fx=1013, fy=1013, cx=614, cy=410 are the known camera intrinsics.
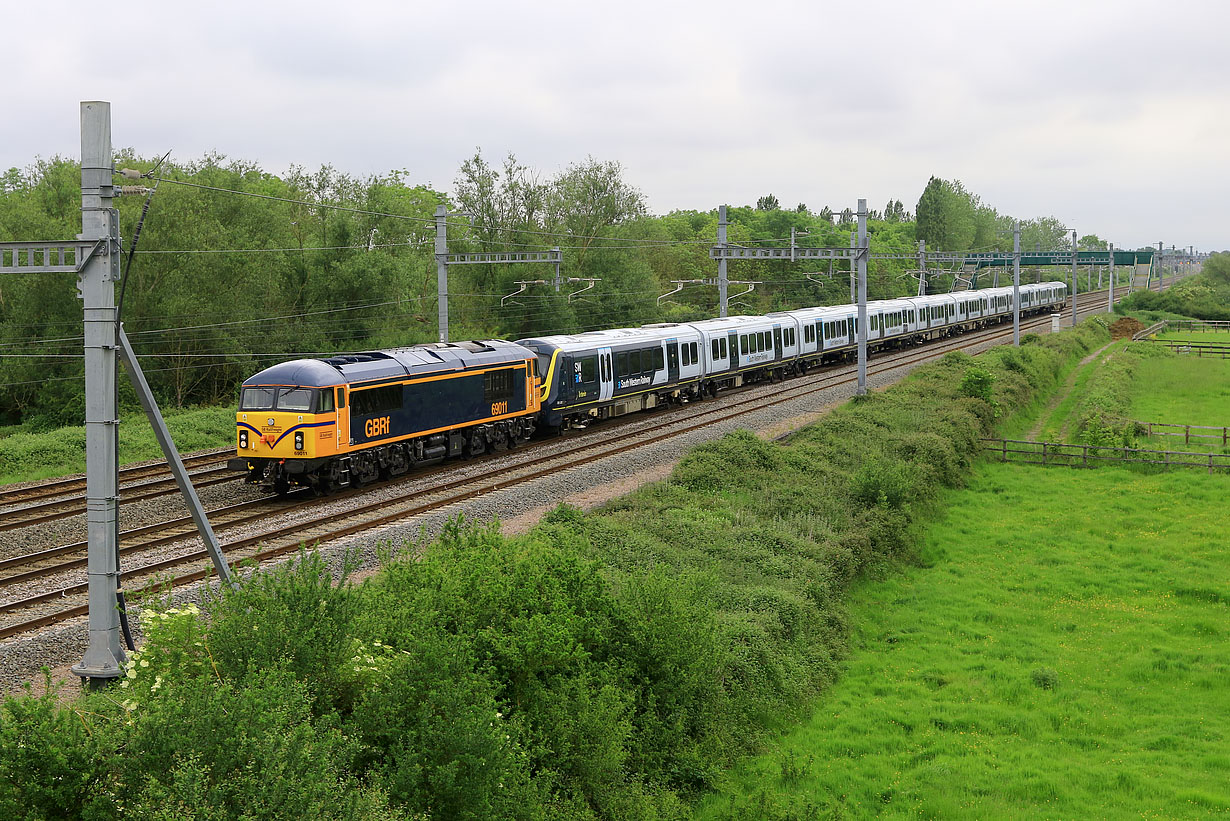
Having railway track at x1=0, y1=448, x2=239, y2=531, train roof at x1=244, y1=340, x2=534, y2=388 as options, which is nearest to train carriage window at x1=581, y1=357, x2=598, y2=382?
train roof at x1=244, y1=340, x2=534, y2=388

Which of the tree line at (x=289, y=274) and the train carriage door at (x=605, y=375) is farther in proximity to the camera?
the tree line at (x=289, y=274)

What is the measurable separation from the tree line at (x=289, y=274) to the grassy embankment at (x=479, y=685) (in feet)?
69.3

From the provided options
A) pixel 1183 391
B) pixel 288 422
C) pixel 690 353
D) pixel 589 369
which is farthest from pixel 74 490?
pixel 1183 391

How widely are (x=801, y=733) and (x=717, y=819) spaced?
3.56m

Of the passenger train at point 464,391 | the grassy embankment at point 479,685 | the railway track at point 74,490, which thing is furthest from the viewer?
the passenger train at point 464,391

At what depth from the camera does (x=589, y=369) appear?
33.4m

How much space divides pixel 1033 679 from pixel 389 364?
15.9 metres

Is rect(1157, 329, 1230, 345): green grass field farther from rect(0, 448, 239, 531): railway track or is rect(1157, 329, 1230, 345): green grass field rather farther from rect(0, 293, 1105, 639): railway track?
rect(0, 448, 239, 531): railway track

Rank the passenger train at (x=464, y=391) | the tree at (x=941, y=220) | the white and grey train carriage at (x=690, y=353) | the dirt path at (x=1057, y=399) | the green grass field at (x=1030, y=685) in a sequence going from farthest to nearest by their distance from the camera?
the tree at (x=941, y=220), the dirt path at (x=1057, y=399), the white and grey train carriage at (x=690, y=353), the passenger train at (x=464, y=391), the green grass field at (x=1030, y=685)

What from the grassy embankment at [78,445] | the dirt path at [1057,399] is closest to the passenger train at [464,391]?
the grassy embankment at [78,445]

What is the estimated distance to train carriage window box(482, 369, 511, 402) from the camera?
28609 mm

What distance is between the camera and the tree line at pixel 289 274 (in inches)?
1665

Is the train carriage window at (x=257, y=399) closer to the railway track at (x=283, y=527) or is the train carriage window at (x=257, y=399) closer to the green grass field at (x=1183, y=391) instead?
the railway track at (x=283, y=527)

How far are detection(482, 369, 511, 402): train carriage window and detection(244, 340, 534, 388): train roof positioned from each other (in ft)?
1.08
